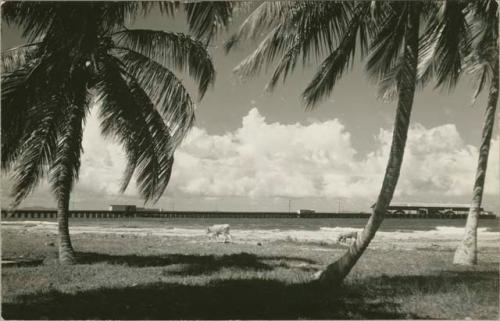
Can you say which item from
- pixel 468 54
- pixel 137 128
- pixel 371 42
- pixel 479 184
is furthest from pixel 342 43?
pixel 479 184

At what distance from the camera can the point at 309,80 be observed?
24.0ft

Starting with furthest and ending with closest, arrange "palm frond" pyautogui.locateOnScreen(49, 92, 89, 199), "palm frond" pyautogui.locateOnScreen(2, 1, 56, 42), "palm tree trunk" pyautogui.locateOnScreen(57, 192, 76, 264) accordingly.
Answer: "palm tree trunk" pyautogui.locateOnScreen(57, 192, 76, 264) < "palm frond" pyautogui.locateOnScreen(49, 92, 89, 199) < "palm frond" pyautogui.locateOnScreen(2, 1, 56, 42)

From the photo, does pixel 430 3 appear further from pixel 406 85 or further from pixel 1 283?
pixel 1 283

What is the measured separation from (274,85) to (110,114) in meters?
3.04

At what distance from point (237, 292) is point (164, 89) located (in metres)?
3.63

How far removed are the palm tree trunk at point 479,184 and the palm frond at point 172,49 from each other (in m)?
4.81

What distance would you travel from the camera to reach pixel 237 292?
6.30m

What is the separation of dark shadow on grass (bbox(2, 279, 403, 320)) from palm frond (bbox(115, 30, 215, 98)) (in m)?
3.42

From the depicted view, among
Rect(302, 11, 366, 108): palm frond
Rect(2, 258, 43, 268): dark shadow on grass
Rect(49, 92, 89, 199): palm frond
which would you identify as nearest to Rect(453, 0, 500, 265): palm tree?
Rect(302, 11, 366, 108): palm frond

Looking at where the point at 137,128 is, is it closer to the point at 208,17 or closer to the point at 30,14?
the point at 30,14

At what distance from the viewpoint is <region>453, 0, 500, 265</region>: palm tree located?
669cm

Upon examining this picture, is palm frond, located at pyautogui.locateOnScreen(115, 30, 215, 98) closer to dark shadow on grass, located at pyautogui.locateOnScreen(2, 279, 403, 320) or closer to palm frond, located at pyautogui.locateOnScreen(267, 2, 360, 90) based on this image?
palm frond, located at pyautogui.locateOnScreen(267, 2, 360, 90)

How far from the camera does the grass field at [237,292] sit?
5.54 m

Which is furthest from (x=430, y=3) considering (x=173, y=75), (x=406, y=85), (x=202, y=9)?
(x=173, y=75)
